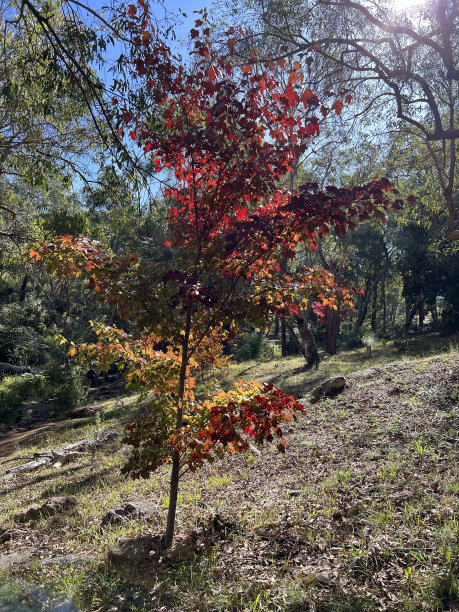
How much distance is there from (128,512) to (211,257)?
2826 mm

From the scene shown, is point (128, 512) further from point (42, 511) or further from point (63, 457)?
point (63, 457)

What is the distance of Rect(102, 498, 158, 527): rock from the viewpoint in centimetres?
443

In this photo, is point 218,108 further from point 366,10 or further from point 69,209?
point 69,209

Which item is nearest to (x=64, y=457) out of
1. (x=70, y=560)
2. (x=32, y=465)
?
(x=32, y=465)

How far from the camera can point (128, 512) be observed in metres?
4.54

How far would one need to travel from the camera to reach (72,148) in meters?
7.75

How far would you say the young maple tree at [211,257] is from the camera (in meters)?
3.28

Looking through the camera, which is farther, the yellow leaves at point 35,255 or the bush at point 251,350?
the bush at point 251,350

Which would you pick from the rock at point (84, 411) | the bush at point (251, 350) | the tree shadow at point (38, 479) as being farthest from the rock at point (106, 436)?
the bush at point (251, 350)

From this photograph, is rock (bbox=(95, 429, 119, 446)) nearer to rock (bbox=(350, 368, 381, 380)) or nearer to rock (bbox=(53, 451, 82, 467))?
rock (bbox=(53, 451, 82, 467))

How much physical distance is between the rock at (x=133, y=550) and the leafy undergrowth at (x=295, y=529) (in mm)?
90

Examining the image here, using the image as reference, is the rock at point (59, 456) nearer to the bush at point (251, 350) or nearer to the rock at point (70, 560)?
the rock at point (70, 560)

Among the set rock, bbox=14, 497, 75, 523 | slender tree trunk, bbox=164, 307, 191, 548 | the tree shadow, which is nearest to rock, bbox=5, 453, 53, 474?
the tree shadow

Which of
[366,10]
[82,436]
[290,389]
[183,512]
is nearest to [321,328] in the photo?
[290,389]
